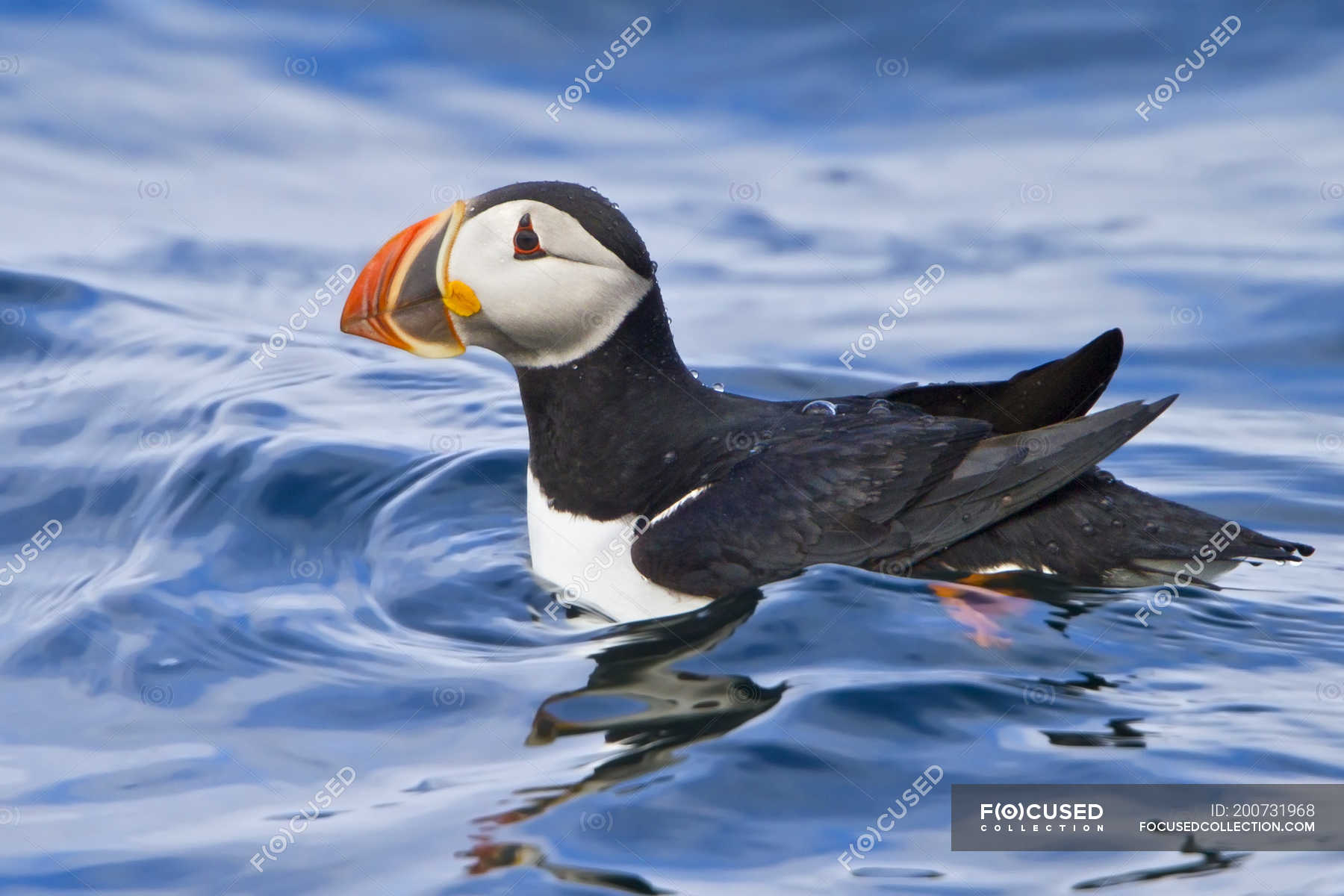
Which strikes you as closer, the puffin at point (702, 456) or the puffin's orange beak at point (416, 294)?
the puffin at point (702, 456)

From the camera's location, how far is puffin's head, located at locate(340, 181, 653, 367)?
4176mm

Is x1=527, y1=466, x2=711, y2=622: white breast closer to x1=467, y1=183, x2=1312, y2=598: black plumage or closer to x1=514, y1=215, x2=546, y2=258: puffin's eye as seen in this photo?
x1=467, y1=183, x2=1312, y2=598: black plumage

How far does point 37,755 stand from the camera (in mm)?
3699

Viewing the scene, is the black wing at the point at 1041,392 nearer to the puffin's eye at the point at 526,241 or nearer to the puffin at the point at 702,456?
the puffin at the point at 702,456

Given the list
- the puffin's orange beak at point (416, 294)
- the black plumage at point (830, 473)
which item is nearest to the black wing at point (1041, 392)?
the black plumage at point (830, 473)

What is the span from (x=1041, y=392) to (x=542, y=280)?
4.85 ft

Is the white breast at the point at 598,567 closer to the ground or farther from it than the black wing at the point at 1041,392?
closer to the ground

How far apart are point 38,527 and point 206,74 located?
4986mm

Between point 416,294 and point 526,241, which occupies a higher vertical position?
point 526,241

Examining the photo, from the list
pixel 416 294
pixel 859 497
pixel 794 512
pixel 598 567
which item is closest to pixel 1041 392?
pixel 859 497

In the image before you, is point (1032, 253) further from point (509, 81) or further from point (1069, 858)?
point (1069, 858)

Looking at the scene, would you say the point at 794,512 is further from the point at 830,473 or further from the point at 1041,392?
the point at 1041,392

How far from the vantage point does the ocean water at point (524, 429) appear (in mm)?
3295

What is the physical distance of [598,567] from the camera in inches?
167
